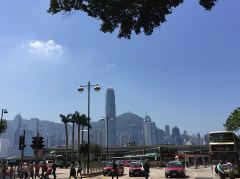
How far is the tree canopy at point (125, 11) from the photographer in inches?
370

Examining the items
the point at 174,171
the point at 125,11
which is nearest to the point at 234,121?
the point at 174,171

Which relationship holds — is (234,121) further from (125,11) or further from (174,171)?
(125,11)

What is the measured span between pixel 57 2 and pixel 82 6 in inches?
29.7

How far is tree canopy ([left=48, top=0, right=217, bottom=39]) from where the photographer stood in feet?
30.9

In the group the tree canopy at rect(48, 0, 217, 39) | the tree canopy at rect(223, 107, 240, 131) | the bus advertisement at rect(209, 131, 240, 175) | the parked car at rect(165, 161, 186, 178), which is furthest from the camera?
the tree canopy at rect(223, 107, 240, 131)

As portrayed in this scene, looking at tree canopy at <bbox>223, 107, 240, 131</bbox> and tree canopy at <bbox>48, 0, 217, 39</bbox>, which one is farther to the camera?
tree canopy at <bbox>223, 107, 240, 131</bbox>

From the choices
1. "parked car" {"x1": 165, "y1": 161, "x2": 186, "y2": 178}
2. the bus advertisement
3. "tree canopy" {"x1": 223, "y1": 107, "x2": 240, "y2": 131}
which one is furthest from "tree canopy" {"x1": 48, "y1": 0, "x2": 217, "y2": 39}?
"tree canopy" {"x1": 223, "y1": 107, "x2": 240, "y2": 131}

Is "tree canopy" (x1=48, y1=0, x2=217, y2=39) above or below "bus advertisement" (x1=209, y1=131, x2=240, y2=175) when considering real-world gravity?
above

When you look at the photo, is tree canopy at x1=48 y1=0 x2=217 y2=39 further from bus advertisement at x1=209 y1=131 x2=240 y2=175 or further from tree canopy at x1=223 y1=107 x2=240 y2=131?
tree canopy at x1=223 y1=107 x2=240 y2=131

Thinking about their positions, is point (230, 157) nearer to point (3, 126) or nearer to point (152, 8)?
point (152, 8)

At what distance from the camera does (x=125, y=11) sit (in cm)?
986

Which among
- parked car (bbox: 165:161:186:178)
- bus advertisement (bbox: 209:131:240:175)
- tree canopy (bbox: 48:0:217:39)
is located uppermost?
tree canopy (bbox: 48:0:217:39)

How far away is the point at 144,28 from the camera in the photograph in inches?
384

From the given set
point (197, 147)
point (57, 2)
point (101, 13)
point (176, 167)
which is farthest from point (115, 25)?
point (197, 147)
